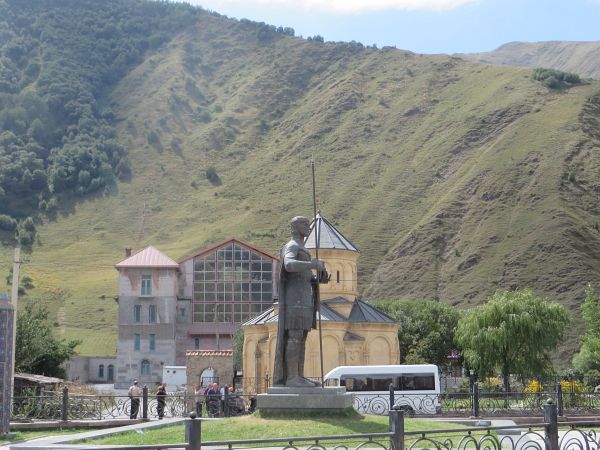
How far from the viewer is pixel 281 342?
55.0ft

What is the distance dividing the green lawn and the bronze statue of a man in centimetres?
98

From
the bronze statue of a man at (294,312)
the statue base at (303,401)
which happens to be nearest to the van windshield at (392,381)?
the bronze statue of a man at (294,312)

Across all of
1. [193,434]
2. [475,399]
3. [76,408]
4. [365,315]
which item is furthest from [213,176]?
[193,434]

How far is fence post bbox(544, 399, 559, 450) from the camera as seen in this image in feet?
44.1

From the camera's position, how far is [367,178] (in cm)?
12044

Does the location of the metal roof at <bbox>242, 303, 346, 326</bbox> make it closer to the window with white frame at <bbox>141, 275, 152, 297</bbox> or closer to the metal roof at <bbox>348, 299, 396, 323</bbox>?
the metal roof at <bbox>348, 299, 396, 323</bbox>

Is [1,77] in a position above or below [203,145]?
above

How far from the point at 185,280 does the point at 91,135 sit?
8463 cm

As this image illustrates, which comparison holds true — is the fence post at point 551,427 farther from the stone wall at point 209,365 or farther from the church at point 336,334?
the stone wall at point 209,365

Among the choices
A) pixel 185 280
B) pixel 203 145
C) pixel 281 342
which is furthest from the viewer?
pixel 203 145

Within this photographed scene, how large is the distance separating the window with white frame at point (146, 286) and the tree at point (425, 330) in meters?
20.1

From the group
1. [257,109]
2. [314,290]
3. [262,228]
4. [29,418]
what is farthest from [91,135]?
[314,290]

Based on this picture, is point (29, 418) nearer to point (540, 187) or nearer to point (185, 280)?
point (185, 280)

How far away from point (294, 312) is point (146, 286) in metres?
61.3
